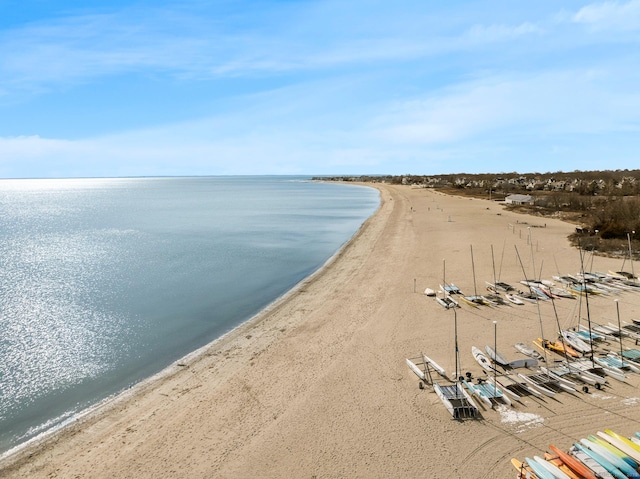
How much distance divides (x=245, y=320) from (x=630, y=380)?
64.9 feet

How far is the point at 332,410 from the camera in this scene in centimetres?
1514

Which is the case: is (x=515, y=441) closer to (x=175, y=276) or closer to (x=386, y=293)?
(x=386, y=293)

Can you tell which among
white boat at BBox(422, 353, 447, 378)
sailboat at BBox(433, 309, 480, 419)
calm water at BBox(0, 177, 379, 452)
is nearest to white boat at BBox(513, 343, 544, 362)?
white boat at BBox(422, 353, 447, 378)

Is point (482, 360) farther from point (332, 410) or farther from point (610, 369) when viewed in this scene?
point (332, 410)

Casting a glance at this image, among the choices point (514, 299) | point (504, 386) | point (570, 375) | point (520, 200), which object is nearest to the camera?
point (504, 386)

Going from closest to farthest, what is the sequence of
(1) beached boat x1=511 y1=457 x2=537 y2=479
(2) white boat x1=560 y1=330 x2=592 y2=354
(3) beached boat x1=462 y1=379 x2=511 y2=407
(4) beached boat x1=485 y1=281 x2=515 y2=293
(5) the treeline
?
1. (1) beached boat x1=511 y1=457 x2=537 y2=479
2. (3) beached boat x1=462 y1=379 x2=511 y2=407
3. (2) white boat x1=560 y1=330 x2=592 y2=354
4. (4) beached boat x1=485 y1=281 x2=515 y2=293
5. (5) the treeline

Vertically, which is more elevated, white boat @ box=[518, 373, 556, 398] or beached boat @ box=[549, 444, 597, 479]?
white boat @ box=[518, 373, 556, 398]

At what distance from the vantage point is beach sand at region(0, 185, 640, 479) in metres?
12.6

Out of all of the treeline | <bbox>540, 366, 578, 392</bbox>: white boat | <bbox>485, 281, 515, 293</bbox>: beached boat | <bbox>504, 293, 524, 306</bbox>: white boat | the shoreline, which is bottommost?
the shoreline

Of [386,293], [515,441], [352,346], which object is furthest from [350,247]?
[515,441]

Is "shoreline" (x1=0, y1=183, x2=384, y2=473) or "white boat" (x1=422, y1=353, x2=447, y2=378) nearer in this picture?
"shoreline" (x1=0, y1=183, x2=384, y2=473)

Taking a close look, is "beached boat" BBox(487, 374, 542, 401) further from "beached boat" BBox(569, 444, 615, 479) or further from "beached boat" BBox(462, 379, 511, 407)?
"beached boat" BBox(569, 444, 615, 479)

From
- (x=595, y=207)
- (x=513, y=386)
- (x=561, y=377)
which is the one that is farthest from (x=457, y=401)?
(x=595, y=207)

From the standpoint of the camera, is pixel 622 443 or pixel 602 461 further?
pixel 622 443
